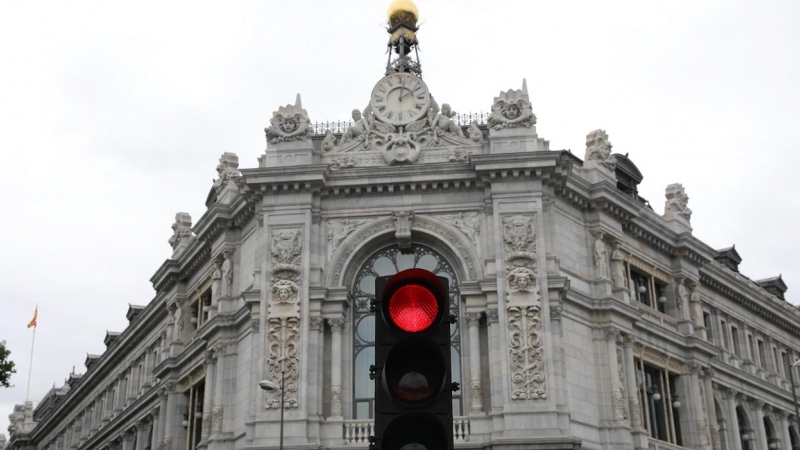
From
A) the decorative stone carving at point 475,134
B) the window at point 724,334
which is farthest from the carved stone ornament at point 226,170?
the window at point 724,334

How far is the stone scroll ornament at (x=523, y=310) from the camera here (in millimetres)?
35062

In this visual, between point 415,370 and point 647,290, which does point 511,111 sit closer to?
point 647,290

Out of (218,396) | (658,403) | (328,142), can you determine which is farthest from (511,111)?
(218,396)

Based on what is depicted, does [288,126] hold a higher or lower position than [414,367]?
higher

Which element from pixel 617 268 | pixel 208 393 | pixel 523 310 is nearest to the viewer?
pixel 523 310

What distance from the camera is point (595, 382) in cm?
3875

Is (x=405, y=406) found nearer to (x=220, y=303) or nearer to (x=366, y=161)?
(x=366, y=161)

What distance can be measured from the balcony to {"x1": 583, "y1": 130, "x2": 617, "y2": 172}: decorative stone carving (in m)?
13.8

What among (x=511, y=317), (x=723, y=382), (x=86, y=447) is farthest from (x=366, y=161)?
(x=86, y=447)

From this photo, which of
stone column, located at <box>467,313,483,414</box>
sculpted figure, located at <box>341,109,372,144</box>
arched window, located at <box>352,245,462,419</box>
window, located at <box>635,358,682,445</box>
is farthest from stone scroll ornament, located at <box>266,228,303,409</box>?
window, located at <box>635,358,682,445</box>

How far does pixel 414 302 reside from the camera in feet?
25.0

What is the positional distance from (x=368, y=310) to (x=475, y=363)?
471 centimetres

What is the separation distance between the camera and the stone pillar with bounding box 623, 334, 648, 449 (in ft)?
126

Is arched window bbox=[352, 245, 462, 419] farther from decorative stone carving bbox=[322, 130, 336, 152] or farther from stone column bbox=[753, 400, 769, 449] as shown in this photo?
stone column bbox=[753, 400, 769, 449]
